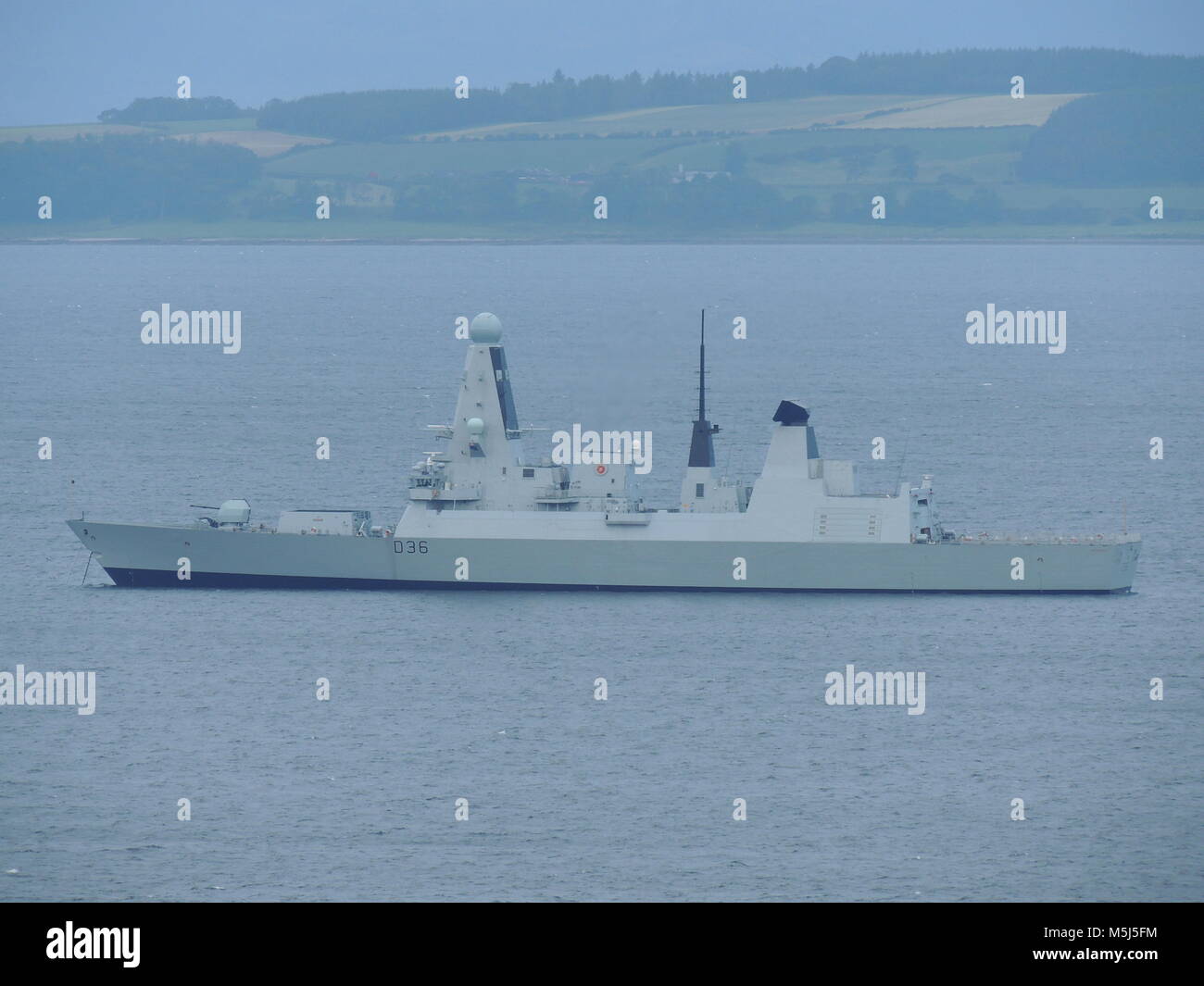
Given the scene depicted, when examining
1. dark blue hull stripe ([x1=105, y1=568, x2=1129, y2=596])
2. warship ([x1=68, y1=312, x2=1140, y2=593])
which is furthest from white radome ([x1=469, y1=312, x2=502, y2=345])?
dark blue hull stripe ([x1=105, y1=568, x2=1129, y2=596])

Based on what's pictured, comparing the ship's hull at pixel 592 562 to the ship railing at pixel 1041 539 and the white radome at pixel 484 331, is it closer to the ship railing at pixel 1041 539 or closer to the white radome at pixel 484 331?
the ship railing at pixel 1041 539

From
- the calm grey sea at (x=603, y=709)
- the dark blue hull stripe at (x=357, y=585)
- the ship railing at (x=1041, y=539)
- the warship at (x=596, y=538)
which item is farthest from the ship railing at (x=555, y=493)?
the ship railing at (x=1041, y=539)

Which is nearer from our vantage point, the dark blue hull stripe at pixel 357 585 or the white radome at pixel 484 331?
the dark blue hull stripe at pixel 357 585

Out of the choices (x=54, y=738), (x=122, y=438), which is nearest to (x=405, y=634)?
(x=54, y=738)

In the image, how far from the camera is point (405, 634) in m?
57.0

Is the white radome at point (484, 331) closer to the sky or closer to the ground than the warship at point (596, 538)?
closer to the sky

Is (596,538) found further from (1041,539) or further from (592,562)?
(1041,539)

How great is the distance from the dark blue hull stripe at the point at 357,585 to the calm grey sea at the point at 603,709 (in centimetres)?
45

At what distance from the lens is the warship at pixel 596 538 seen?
59.9 meters

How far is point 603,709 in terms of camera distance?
1971 inches

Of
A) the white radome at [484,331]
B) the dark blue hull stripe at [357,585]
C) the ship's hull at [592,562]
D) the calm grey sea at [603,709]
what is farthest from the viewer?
the white radome at [484,331]

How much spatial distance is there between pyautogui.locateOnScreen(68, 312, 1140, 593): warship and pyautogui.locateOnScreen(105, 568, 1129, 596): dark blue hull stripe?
5 centimetres

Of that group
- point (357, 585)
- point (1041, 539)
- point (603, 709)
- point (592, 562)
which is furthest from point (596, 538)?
point (1041, 539)

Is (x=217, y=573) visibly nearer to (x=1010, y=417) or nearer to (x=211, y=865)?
(x=211, y=865)
